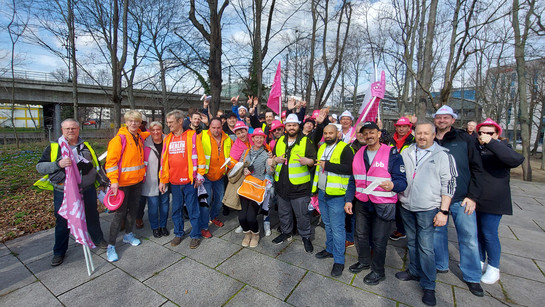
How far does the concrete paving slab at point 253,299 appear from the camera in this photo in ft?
8.33

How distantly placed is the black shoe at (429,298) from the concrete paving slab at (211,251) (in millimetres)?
2394

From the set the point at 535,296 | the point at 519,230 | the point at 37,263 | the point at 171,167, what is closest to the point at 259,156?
the point at 171,167

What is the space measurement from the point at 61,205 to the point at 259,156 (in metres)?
2.63

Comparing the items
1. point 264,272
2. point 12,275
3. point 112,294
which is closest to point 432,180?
point 264,272

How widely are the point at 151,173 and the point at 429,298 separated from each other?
4007mm

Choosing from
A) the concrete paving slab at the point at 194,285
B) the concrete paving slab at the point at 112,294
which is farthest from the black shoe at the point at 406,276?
the concrete paving slab at the point at 112,294

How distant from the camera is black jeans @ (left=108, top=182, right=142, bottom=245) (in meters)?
3.50

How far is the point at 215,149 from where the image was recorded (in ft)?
13.4

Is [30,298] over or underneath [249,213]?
underneath

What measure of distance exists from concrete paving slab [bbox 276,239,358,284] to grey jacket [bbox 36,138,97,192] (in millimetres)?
2808

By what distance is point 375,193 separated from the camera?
272 centimetres

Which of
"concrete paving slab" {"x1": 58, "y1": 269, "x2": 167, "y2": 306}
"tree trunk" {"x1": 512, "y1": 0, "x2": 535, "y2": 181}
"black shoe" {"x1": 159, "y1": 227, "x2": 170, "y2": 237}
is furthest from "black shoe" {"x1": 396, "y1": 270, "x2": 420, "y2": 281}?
"tree trunk" {"x1": 512, "y1": 0, "x2": 535, "y2": 181}

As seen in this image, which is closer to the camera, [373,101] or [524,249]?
[524,249]

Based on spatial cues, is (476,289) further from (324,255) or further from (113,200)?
(113,200)
